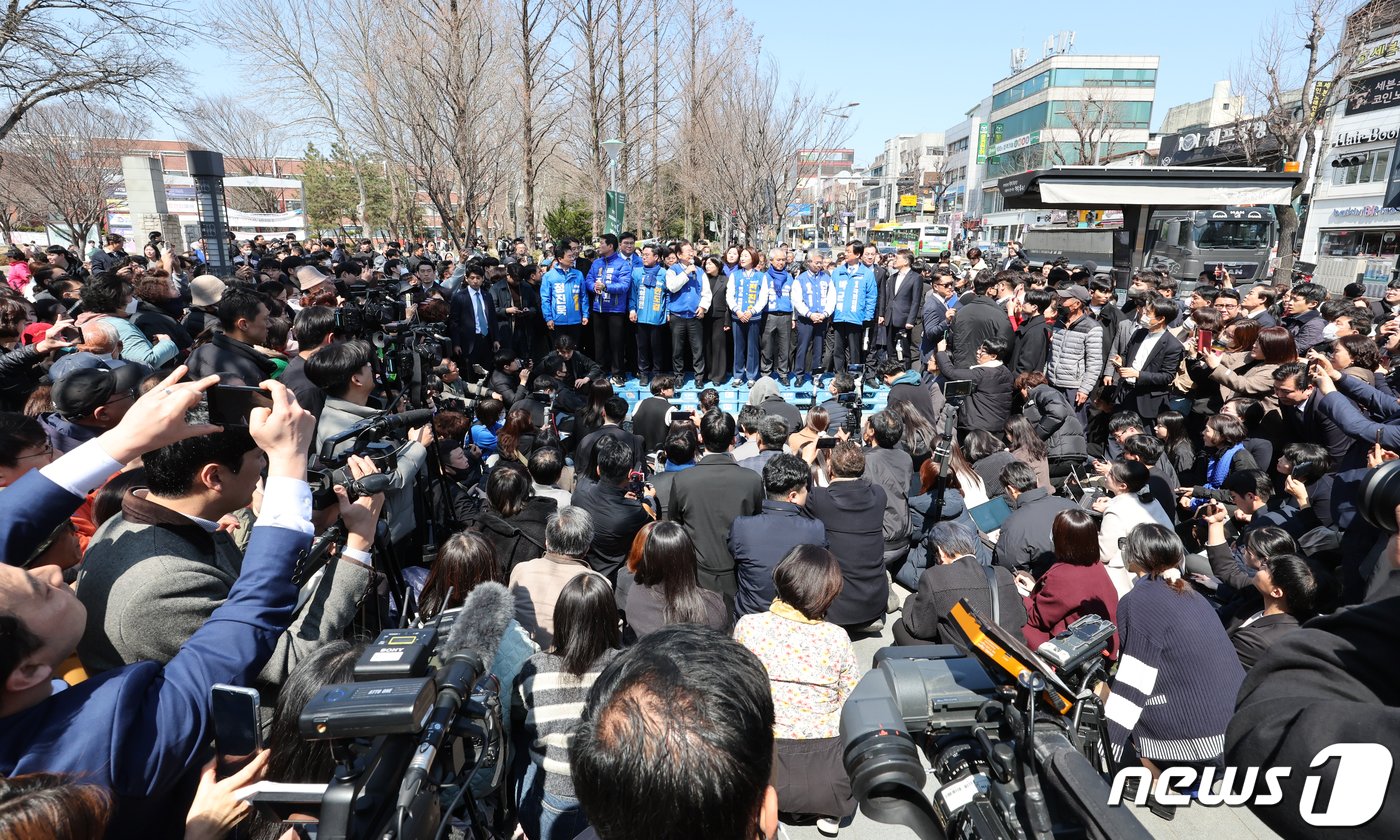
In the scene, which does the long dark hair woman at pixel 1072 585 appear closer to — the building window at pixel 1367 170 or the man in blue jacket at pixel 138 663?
the man in blue jacket at pixel 138 663

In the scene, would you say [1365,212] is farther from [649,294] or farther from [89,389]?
[89,389]

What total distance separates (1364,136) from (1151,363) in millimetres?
35060

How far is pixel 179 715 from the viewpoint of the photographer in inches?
58.7

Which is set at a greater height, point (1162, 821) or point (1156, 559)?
point (1156, 559)

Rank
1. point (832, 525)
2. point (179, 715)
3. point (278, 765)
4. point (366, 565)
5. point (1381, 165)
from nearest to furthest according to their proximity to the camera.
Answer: point (179, 715) → point (278, 765) → point (366, 565) → point (832, 525) → point (1381, 165)

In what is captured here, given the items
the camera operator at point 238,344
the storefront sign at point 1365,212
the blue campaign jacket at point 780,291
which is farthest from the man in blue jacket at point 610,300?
the storefront sign at point 1365,212

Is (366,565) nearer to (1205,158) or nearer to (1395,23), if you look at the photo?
(1395,23)

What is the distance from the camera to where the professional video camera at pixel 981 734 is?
1.26m

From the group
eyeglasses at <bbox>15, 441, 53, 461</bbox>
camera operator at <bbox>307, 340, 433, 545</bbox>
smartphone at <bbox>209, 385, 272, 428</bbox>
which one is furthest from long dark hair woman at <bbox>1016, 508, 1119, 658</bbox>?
eyeglasses at <bbox>15, 441, 53, 461</bbox>

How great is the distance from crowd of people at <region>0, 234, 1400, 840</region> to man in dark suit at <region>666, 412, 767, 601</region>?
2 centimetres

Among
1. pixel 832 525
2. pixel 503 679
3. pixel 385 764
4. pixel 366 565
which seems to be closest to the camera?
pixel 385 764

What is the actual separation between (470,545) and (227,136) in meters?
49.6

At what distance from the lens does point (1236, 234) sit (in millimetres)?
19875

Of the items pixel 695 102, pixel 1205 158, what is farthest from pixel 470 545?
pixel 1205 158
